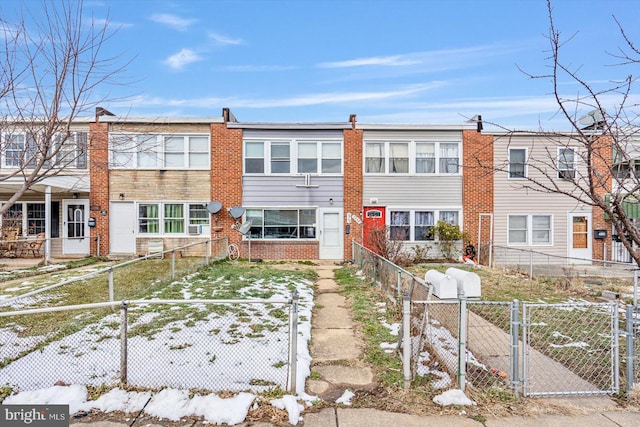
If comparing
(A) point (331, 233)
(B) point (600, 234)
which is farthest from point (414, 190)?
(B) point (600, 234)

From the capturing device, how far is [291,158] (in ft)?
53.2

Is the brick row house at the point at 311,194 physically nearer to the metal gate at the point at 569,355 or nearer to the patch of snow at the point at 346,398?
the metal gate at the point at 569,355

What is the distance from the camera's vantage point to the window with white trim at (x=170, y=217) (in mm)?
16094

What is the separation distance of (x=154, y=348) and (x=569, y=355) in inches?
221

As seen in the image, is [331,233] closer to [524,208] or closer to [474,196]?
[474,196]

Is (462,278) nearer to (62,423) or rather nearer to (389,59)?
(62,423)

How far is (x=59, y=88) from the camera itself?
4.53m

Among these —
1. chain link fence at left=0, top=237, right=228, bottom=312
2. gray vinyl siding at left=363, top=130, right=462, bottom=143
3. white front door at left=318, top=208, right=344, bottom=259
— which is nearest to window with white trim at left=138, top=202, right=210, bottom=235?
white front door at left=318, top=208, right=344, bottom=259

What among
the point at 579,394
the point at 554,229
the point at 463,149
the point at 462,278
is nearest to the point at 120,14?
the point at 462,278

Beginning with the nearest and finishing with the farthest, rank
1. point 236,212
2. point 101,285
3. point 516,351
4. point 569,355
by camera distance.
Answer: point 516,351 → point 569,355 → point 101,285 → point 236,212

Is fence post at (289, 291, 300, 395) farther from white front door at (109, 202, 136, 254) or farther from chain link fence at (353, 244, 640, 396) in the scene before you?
white front door at (109, 202, 136, 254)

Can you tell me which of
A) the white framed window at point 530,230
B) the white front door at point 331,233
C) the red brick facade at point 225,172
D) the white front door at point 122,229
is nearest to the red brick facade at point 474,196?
the white framed window at point 530,230

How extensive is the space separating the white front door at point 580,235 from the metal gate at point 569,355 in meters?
10.8

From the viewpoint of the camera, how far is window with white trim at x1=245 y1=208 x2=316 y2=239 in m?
16.2
